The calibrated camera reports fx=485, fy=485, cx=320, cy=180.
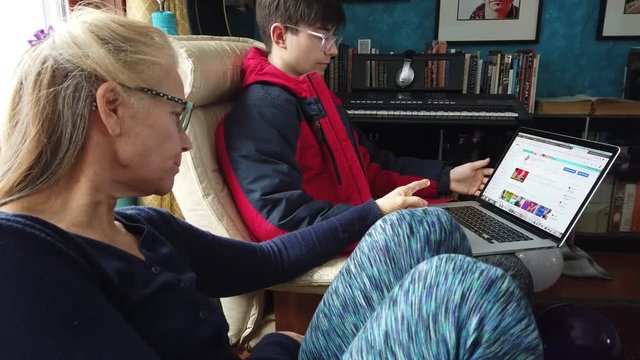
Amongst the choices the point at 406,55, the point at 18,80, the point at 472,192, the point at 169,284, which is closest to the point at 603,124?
the point at 406,55

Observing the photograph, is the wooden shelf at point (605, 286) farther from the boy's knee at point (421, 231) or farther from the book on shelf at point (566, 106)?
the boy's knee at point (421, 231)

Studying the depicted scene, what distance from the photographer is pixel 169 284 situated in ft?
2.13

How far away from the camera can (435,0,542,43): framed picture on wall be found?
2.31m

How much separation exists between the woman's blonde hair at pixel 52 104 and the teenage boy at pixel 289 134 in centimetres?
49

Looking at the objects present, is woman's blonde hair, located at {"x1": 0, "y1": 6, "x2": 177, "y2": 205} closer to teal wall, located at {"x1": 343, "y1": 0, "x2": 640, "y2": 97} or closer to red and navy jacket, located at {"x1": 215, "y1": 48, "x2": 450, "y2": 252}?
red and navy jacket, located at {"x1": 215, "y1": 48, "x2": 450, "y2": 252}

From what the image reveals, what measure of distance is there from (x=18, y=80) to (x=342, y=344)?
614 millimetres

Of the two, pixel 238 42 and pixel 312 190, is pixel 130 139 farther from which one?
pixel 238 42

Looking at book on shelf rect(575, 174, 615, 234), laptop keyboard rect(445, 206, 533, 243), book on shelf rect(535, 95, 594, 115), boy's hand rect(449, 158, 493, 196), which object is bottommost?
book on shelf rect(575, 174, 615, 234)

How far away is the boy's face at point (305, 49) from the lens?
1.20 metres

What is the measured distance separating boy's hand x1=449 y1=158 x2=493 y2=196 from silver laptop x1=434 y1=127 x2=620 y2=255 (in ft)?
0.17

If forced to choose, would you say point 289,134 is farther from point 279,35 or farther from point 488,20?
point 488,20

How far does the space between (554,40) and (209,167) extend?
77.0 inches

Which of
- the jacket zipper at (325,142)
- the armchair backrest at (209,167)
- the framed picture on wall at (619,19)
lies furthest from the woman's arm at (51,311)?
the framed picture on wall at (619,19)

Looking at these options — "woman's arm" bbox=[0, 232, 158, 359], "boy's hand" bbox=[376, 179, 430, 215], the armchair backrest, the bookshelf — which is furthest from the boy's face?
the bookshelf
